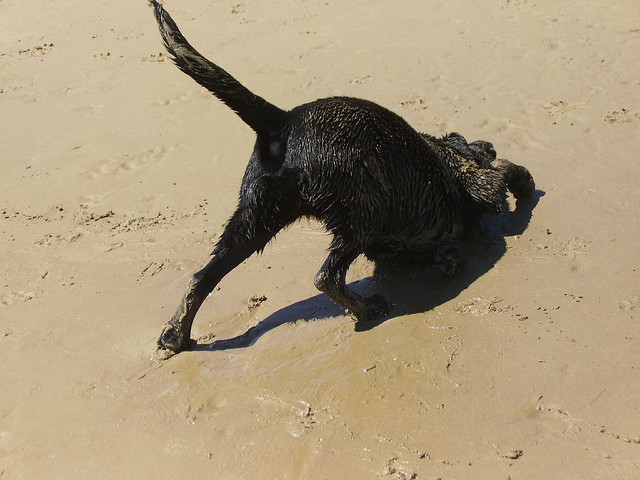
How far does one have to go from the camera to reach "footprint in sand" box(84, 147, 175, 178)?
743 cm

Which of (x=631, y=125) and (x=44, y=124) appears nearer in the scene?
(x=631, y=125)

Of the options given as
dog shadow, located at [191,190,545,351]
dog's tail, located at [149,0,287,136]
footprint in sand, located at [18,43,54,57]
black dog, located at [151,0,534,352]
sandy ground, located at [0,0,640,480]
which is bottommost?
dog shadow, located at [191,190,545,351]

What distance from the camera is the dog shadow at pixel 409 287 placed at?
4.70m

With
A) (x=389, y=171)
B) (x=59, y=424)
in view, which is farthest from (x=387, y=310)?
(x=59, y=424)

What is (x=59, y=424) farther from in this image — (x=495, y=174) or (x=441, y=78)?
(x=441, y=78)

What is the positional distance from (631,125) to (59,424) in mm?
5802

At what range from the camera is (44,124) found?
8562 millimetres

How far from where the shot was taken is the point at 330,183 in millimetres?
4223

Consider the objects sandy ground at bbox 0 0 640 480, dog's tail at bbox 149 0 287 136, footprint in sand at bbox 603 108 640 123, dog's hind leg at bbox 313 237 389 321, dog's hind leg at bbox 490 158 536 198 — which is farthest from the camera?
footprint in sand at bbox 603 108 640 123

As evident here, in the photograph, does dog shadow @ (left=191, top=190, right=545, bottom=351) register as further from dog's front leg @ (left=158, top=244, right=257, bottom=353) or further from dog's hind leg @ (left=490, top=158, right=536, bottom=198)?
dog's hind leg @ (left=490, top=158, right=536, bottom=198)

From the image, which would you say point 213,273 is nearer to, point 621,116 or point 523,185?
point 523,185

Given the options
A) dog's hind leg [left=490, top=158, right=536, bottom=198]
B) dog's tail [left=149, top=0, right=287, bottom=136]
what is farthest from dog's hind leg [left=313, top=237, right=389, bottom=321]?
dog's hind leg [left=490, top=158, right=536, bottom=198]

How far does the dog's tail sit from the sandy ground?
1444mm

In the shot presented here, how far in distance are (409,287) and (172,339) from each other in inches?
69.9
